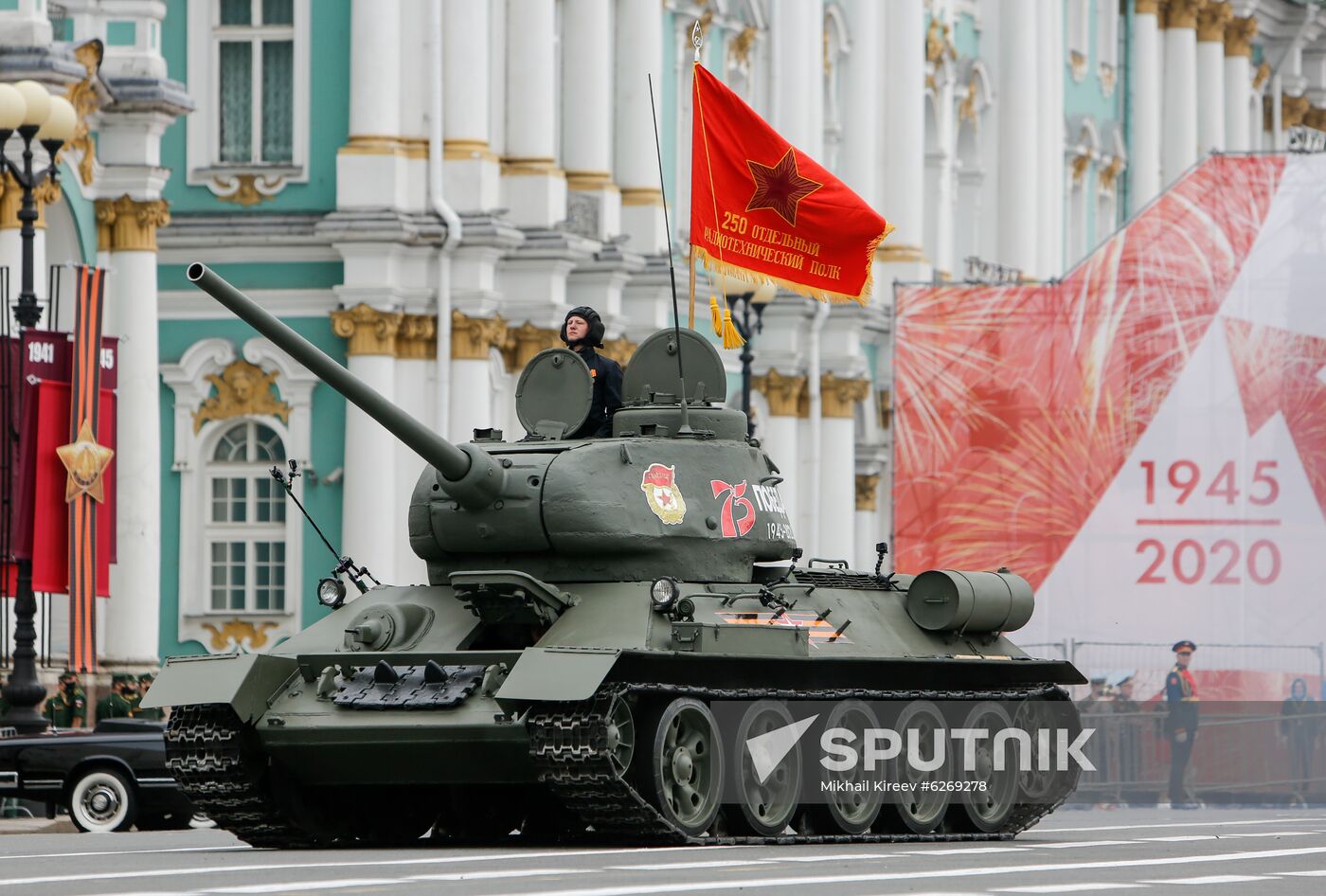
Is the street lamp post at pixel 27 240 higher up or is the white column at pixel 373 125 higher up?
the white column at pixel 373 125

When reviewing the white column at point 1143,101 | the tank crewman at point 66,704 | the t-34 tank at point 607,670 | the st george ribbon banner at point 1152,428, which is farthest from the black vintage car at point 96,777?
the white column at point 1143,101

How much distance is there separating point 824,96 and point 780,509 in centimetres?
2564

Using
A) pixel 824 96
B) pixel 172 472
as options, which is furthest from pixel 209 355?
pixel 824 96

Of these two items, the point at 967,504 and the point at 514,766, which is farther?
the point at 967,504

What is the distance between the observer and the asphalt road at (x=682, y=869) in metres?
13.6

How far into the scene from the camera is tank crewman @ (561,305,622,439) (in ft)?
61.0

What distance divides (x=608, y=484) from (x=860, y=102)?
27.3m

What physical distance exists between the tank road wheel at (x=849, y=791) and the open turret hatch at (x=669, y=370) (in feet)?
6.36

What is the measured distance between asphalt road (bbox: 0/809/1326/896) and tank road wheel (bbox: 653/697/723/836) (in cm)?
29

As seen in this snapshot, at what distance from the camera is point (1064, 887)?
14.0 metres

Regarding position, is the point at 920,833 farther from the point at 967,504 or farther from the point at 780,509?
Result: the point at 967,504

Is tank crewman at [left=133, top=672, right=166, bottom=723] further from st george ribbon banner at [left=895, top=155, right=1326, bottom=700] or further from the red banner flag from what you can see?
st george ribbon banner at [left=895, top=155, right=1326, bottom=700]

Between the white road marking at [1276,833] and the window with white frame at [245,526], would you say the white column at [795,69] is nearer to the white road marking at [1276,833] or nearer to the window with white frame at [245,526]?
the window with white frame at [245,526]

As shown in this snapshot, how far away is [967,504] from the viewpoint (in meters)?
31.9
